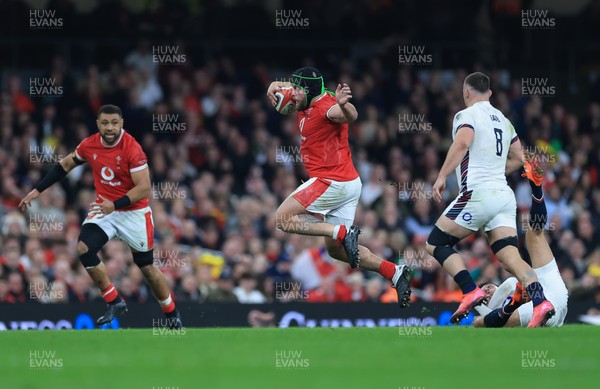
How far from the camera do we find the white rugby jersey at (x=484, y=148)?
12828 millimetres

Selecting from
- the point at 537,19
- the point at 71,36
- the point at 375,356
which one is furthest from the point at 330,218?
the point at 537,19

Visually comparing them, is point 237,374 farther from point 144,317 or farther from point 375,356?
point 144,317

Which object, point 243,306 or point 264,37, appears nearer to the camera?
point 243,306

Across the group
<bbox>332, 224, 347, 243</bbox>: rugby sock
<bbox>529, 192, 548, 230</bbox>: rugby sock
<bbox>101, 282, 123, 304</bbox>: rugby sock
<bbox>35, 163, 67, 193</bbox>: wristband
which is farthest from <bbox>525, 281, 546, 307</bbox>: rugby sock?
<bbox>35, 163, 67, 193</bbox>: wristband

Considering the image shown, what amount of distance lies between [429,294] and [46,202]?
5.80 metres

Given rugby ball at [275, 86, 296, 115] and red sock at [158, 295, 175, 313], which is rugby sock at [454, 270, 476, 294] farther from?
red sock at [158, 295, 175, 313]

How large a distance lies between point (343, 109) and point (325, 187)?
105 centimetres

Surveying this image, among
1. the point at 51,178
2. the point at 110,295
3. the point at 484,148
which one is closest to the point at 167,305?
the point at 110,295

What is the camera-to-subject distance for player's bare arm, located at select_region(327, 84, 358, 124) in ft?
41.5

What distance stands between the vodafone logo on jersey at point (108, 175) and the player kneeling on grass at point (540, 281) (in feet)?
14.1

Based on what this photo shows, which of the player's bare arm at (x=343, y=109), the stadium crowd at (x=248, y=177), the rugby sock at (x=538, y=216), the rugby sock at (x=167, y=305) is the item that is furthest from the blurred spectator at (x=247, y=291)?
the rugby sock at (x=538, y=216)

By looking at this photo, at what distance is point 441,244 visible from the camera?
13.0 meters

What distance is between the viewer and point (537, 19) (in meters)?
25.2

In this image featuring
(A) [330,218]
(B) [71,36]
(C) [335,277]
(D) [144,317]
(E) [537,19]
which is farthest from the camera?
(E) [537,19]
